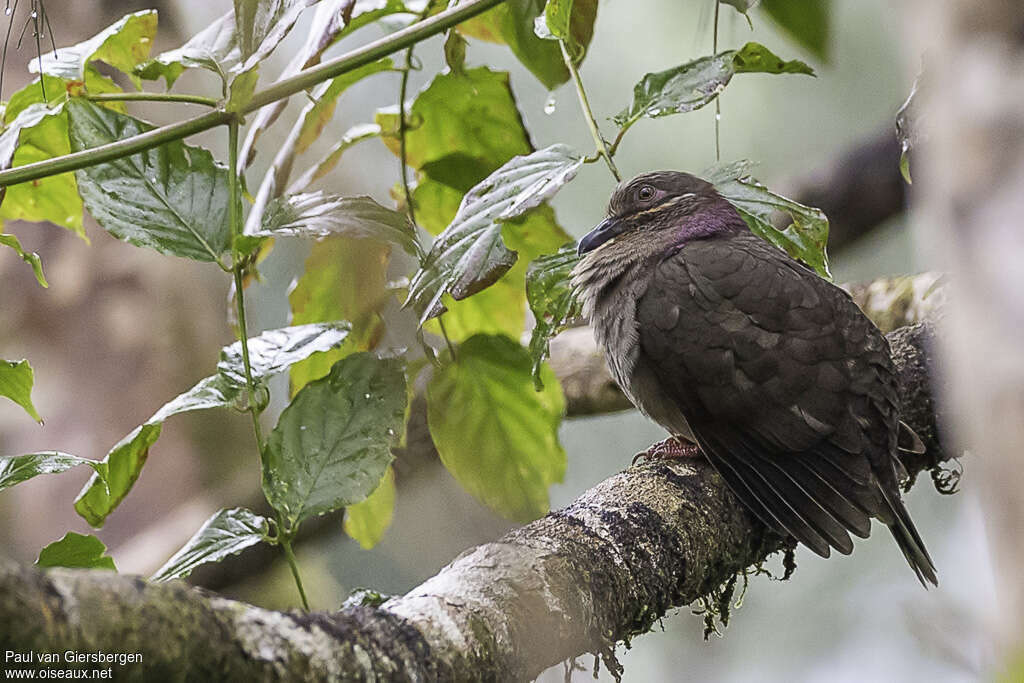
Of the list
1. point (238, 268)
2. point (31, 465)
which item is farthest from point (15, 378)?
point (238, 268)

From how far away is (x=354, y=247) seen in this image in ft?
6.80

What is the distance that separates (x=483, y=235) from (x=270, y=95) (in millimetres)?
431

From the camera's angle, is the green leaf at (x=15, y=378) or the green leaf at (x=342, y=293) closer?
the green leaf at (x=15, y=378)

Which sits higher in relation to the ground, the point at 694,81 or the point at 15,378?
the point at 694,81

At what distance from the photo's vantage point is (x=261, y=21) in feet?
5.05

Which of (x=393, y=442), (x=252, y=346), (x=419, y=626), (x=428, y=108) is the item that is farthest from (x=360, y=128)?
(x=419, y=626)

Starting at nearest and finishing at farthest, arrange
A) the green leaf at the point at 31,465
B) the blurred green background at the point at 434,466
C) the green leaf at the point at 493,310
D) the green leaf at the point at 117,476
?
the green leaf at the point at 31,465
the green leaf at the point at 117,476
the green leaf at the point at 493,310
the blurred green background at the point at 434,466

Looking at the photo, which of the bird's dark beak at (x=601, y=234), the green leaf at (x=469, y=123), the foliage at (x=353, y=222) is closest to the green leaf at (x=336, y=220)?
the foliage at (x=353, y=222)

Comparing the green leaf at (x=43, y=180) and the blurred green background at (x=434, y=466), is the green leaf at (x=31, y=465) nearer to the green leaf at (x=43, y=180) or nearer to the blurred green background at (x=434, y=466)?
the green leaf at (x=43, y=180)

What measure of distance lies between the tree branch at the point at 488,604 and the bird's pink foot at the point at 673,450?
2.0 inches

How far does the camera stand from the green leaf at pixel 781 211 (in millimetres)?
1845

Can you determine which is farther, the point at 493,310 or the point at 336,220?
the point at 493,310

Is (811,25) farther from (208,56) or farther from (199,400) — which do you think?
(199,400)

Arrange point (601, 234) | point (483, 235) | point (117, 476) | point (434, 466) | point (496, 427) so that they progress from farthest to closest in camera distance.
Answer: point (434, 466) < point (601, 234) < point (496, 427) < point (483, 235) < point (117, 476)
